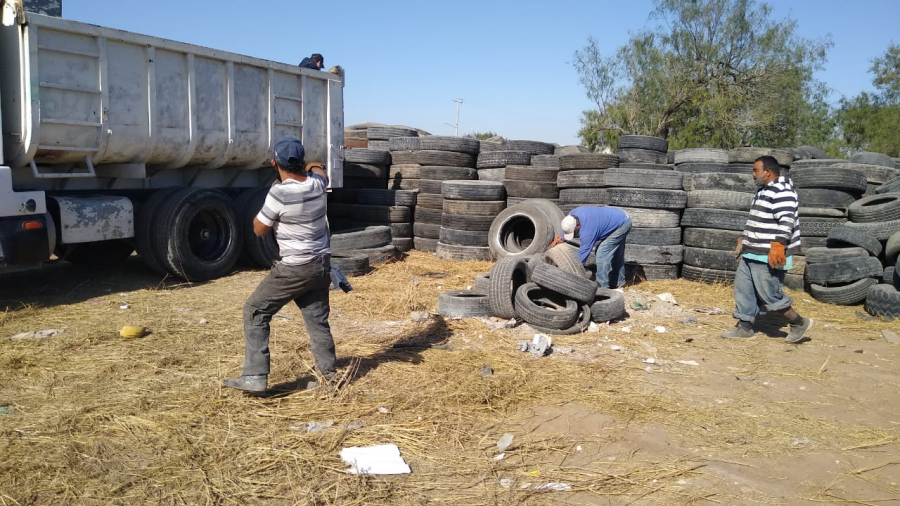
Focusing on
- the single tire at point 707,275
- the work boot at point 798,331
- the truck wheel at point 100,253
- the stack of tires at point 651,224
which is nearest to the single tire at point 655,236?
the stack of tires at point 651,224

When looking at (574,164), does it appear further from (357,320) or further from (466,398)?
(466,398)

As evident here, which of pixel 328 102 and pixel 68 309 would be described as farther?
pixel 328 102

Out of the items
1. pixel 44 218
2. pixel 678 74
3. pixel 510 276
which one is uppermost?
pixel 678 74

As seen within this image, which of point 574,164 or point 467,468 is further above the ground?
point 574,164

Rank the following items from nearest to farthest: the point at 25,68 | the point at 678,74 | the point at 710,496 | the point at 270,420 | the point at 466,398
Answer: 1. the point at 710,496
2. the point at 270,420
3. the point at 466,398
4. the point at 25,68
5. the point at 678,74

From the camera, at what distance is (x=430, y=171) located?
1281cm

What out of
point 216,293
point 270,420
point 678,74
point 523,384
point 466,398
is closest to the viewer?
point 270,420

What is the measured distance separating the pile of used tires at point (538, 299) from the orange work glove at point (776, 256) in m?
1.64

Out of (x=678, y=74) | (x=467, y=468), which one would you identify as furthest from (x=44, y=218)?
(x=678, y=74)

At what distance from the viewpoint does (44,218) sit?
24.7 feet

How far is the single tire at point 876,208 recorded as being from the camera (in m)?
9.12

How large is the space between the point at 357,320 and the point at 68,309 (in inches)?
123

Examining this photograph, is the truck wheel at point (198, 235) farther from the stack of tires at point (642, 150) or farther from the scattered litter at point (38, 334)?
the stack of tires at point (642, 150)

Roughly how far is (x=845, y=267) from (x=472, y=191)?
568 centimetres
